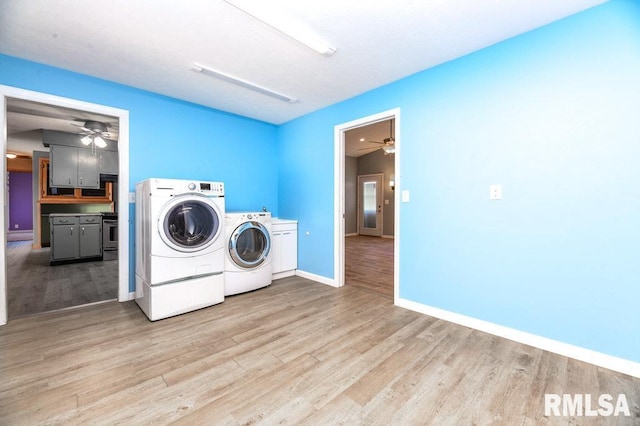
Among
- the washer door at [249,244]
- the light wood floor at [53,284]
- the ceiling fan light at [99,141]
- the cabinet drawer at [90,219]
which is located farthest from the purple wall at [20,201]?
the washer door at [249,244]

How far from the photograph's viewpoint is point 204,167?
3.49 metres

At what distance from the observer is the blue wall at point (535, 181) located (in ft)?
5.50

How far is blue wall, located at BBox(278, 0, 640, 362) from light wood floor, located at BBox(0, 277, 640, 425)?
359mm

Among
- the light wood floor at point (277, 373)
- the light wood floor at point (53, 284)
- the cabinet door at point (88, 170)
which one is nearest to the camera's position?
the light wood floor at point (277, 373)

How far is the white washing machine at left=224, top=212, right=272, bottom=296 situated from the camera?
2988 mm

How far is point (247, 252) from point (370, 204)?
21.1ft

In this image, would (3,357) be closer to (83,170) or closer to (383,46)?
(383,46)

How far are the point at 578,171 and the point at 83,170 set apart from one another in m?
7.19

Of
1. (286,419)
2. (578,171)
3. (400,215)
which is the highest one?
(578,171)

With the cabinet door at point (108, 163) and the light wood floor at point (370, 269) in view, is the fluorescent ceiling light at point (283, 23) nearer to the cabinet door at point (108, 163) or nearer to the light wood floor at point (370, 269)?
the light wood floor at point (370, 269)

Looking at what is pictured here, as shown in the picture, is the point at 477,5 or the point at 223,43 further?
the point at 223,43

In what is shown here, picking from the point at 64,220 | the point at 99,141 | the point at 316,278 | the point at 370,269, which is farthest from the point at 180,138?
the point at 370,269

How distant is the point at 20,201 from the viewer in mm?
8242

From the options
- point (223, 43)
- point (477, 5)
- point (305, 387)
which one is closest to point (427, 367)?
point (305, 387)
